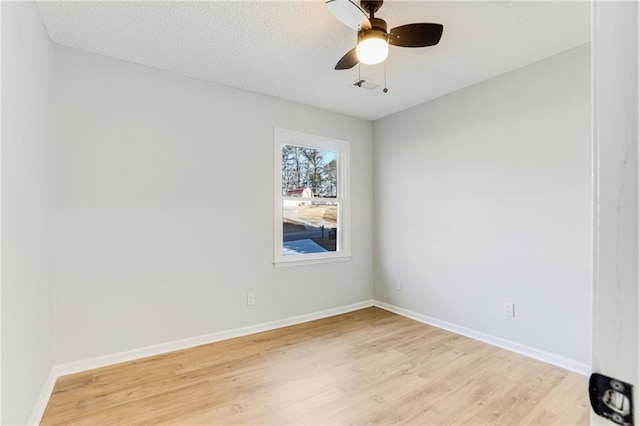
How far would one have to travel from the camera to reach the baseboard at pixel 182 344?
2541 millimetres

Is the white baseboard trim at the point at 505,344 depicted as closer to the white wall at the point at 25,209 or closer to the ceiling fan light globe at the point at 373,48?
the ceiling fan light globe at the point at 373,48

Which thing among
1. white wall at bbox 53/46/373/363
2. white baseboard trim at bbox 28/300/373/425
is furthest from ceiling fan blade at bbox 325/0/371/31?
white baseboard trim at bbox 28/300/373/425

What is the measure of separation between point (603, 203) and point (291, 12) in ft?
7.29

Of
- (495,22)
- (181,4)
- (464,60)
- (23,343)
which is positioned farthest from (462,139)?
(23,343)

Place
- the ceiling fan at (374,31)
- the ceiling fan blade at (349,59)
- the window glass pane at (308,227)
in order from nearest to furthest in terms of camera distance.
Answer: the ceiling fan at (374,31) < the ceiling fan blade at (349,59) < the window glass pane at (308,227)

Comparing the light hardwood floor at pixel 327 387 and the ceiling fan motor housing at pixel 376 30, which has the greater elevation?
the ceiling fan motor housing at pixel 376 30

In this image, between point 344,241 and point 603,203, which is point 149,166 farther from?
point 603,203

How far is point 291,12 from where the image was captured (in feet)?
7.02

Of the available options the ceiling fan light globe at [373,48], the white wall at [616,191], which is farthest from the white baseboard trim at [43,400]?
the ceiling fan light globe at [373,48]

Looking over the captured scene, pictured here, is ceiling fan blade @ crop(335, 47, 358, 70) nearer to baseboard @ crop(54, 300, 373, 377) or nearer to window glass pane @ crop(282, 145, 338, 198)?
window glass pane @ crop(282, 145, 338, 198)

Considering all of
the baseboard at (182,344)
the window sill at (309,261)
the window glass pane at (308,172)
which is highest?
the window glass pane at (308,172)

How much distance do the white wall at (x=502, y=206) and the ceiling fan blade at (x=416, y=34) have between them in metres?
1.37

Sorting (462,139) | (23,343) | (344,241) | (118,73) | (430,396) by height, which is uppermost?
(118,73)

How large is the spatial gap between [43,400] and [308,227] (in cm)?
269
